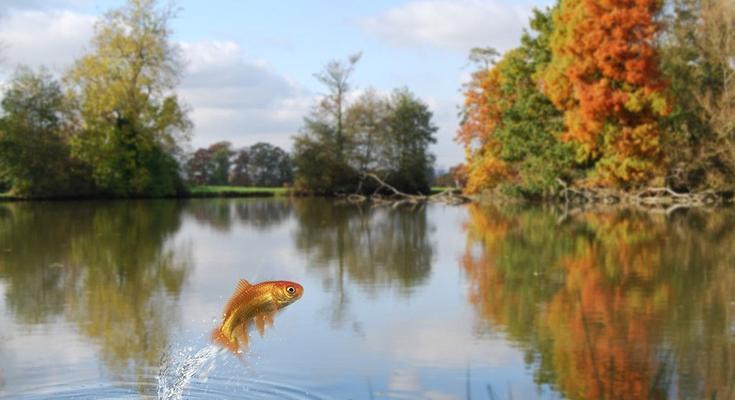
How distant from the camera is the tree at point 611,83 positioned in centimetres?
2784

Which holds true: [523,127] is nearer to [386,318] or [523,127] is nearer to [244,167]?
[386,318]

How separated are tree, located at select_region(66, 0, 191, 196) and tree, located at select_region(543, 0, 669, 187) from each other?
20489 millimetres

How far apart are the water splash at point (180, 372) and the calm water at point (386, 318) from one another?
0.09 feet

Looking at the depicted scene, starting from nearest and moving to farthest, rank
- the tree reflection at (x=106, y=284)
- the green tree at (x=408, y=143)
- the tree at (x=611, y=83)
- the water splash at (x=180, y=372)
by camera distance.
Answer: the water splash at (x=180, y=372)
the tree reflection at (x=106, y=284)
the tree at (x=611, y=83)
the green tree at (x=408, y=143)

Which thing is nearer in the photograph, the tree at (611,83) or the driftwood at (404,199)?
the tree at (611,83)

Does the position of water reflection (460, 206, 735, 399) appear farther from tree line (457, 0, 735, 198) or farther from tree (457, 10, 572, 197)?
tree (457, 10, 572, 197)

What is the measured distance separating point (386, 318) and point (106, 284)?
424 centimetres

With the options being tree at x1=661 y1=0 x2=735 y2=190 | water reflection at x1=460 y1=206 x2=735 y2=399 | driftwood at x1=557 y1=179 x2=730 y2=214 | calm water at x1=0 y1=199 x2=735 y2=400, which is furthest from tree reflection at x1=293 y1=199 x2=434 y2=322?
tree at x1=661 y1=0 x2=735 y2=190

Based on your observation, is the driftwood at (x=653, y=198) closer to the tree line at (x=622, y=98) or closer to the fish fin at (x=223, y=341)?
the tree line at (x=622, y=98)

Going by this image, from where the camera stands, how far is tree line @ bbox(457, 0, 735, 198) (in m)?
28.2

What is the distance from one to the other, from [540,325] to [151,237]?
40.2 ft

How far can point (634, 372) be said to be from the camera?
602cm

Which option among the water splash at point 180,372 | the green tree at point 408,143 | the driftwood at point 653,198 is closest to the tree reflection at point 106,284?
the water splash at point 180,372

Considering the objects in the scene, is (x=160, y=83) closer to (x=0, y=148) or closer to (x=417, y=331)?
(x=0, y=148)
